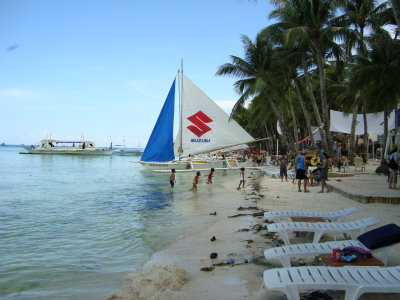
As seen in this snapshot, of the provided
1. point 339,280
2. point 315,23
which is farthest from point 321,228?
point 315,23

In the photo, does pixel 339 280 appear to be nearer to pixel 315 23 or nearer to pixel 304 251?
pixel 304 251

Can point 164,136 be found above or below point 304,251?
above

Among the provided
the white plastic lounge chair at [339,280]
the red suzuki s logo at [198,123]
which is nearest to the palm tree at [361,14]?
the red suzuki s logo at [198,123]

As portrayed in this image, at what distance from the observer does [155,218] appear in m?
8.89

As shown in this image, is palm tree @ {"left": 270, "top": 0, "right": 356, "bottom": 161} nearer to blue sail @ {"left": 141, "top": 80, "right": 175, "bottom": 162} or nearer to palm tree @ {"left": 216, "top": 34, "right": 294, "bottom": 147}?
palm tree @ {"left": 216, "top": 34, "right": 294, "bottom": 147}

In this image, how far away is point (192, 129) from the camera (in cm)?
2211

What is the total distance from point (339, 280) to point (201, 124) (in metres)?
19.7

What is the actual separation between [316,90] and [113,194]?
23.2 meters

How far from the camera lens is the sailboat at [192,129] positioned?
22000 mm

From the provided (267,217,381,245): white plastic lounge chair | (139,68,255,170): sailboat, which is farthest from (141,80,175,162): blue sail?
(267,217,381,245): white plastic lounge chair

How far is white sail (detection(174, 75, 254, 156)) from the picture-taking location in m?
22.0

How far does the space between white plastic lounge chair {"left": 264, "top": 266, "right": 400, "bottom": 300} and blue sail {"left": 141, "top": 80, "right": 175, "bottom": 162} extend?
1990 centimetres

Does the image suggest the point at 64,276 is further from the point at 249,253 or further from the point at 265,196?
the point at 265,196

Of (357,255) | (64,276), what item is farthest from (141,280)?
(357,255)
